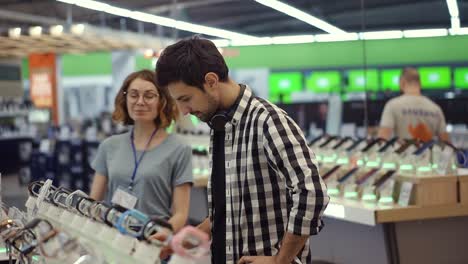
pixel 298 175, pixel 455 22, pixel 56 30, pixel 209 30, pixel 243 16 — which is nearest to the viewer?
pixel 298 175

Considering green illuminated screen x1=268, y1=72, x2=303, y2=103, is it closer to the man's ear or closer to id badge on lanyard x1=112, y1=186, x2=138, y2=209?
id badge on lanyard x1=112, y1=186, x2=138, y2=209

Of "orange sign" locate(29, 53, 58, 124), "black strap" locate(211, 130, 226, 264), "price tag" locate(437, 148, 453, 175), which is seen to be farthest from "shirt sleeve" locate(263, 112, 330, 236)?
"orange sign" locate(29, 53, 58, 124)

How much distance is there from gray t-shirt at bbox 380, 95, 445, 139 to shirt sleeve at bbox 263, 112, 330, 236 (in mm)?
3846

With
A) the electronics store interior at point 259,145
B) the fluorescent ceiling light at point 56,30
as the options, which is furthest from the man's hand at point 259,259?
the fluorescent ceiling light at point 56,30

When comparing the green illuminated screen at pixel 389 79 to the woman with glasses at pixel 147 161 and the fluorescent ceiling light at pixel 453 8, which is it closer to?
the fluorescent ceiling light at pixel 453 8

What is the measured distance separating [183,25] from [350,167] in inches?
155

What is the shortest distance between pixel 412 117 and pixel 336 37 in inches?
67.1

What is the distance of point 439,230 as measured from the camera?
14.5 ft

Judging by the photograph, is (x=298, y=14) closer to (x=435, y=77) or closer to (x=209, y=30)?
(x=209, y=30)

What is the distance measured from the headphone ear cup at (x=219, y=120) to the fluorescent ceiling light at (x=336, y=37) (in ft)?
16.4

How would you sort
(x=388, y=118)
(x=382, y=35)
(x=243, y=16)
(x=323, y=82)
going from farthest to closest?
(x=323, y=82)
(x=243, y=16)
(x=382, y=35)
(x=388, y=118)

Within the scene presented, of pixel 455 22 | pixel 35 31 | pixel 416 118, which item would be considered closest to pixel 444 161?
pixel 416 118

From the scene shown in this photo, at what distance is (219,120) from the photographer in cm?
225

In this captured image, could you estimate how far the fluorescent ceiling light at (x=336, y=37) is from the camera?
7.06 m
